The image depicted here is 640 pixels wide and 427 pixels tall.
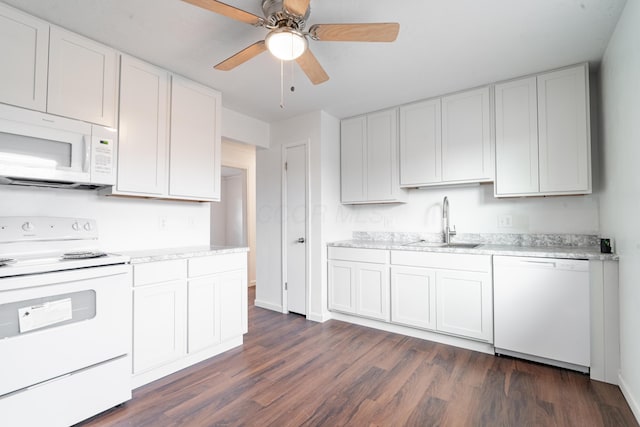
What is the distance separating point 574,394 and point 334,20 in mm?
2920

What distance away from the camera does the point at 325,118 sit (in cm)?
358

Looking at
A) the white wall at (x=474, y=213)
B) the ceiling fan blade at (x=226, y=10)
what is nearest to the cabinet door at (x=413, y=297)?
the white wall at (x=474, y=213)

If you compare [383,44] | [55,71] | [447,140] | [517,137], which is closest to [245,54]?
[383,44]

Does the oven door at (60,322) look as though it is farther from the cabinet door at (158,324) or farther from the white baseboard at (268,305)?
the white baseboard at (268,305)

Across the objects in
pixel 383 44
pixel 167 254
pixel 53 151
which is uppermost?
pixel 383 44

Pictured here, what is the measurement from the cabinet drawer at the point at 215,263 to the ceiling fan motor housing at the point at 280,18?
5.80 ft

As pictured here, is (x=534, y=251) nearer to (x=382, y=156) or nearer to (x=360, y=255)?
(x=360, y=255)

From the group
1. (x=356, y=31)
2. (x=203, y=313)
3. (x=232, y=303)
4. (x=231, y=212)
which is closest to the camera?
(x=356, y=31)

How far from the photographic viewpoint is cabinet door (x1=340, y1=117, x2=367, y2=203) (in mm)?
3615

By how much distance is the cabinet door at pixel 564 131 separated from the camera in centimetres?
240

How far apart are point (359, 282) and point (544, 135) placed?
86.4 inches

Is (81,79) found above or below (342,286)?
above

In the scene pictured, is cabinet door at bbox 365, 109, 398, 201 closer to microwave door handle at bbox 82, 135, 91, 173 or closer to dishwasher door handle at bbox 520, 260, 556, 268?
dishwasher door handle at bbox 520, 260, 556, 268

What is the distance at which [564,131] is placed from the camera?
2475 mm
